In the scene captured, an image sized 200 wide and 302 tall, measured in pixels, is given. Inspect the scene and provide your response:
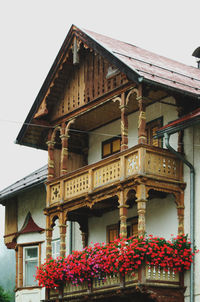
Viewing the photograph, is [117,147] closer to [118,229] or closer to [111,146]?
[111,146]

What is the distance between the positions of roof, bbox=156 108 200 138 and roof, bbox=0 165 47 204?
786cm

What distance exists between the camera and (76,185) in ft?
81.7

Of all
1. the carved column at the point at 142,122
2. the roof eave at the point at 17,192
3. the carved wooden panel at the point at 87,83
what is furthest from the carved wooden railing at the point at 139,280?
the roof eave at the point at 17,192

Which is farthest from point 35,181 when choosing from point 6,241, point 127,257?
point 127,257

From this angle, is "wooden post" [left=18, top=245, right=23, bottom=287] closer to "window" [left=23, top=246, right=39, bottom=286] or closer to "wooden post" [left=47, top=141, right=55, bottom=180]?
"window" [left=23, top=246, right=39, bottom=286]

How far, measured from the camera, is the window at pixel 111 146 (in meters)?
26.5

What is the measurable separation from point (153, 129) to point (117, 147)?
7.25 feet

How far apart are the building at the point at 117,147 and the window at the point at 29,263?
0.45 m

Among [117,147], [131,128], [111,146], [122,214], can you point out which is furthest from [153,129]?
[122,214]

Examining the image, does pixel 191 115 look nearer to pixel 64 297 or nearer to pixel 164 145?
pixel 164 145

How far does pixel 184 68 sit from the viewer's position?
90.7 ft

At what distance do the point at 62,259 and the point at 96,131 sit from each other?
17.9 ft

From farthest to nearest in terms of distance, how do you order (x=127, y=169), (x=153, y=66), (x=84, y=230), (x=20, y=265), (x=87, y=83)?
(x=20, y=265) < (x=84, y=230) < (x=87, y=83) < (x=153, y=66) < (x=127, y=169)

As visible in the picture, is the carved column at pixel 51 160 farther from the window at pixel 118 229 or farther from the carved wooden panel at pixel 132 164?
the carved wooden panel at pixel 132 164
